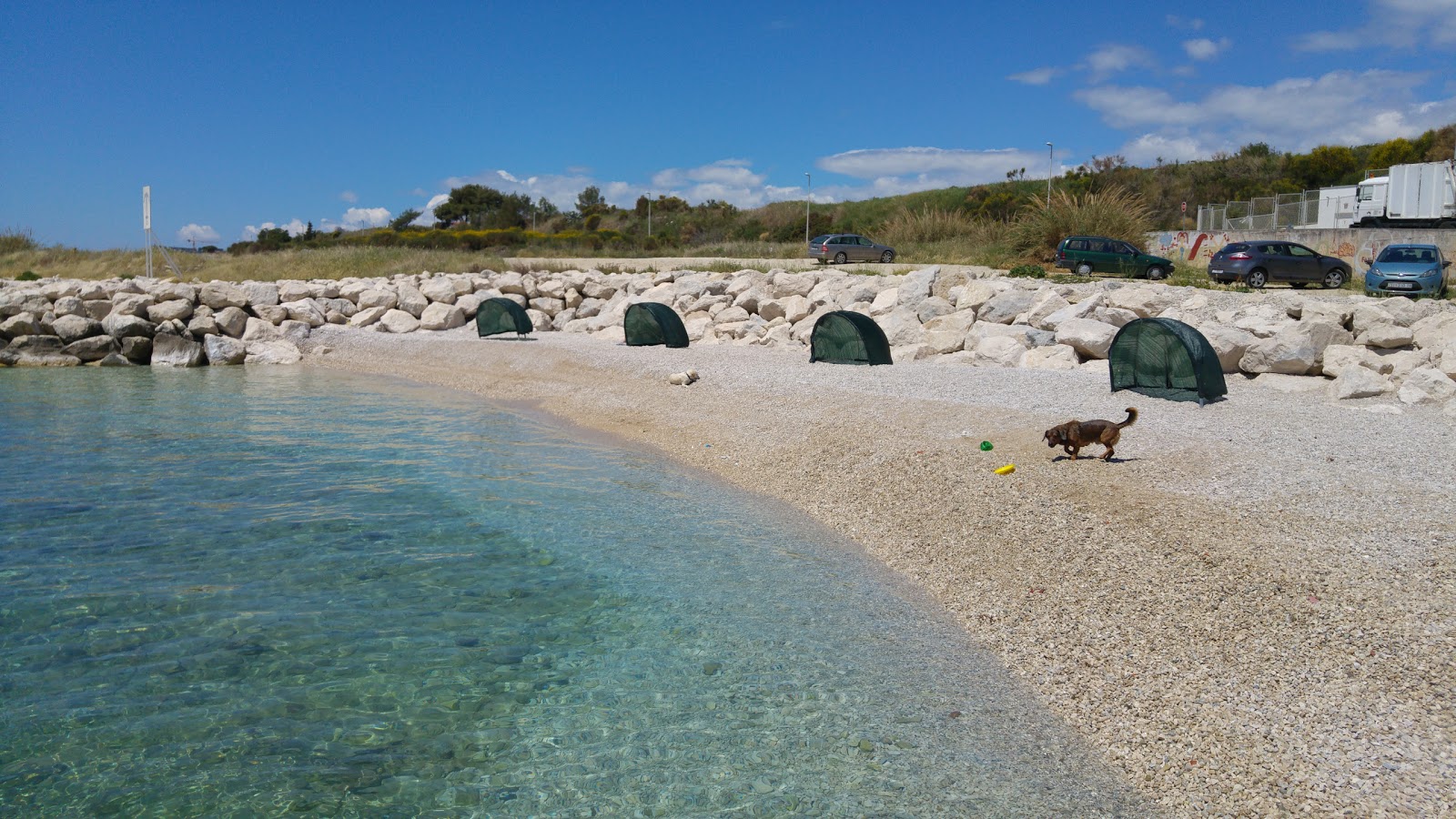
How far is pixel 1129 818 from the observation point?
4180mm

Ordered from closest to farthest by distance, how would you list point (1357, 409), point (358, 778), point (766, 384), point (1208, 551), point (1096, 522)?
point (358, 778) → point (1208, 551) → point (1096, 522) → point (1357, 409) → point (766, 384)

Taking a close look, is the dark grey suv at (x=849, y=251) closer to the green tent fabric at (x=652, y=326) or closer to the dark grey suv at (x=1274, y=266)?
the dark grey suv at (x=1274, y=266)

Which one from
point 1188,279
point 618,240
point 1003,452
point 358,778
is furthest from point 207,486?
point 618,240

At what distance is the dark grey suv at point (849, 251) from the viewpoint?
34000 millimetres

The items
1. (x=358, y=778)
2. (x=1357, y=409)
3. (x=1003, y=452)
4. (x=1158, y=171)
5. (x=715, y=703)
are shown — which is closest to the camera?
(x=358, y=778)

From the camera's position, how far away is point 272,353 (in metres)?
23.2

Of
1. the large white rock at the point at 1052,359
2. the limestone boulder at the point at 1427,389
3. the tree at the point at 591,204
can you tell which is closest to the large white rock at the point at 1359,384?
the limestone boulder at the point at 1427,389

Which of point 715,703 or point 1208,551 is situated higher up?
point 1208,551

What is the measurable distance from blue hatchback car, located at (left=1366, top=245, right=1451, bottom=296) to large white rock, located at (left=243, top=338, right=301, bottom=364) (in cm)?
2583

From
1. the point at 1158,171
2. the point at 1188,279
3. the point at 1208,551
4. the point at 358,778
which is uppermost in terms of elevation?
the point at 1158,171

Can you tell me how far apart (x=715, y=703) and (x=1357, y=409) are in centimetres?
1023

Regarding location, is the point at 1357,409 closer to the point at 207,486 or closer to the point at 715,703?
the point at 715,703

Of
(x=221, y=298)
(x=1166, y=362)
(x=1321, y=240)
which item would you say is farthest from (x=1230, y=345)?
(x=1321, y=240)

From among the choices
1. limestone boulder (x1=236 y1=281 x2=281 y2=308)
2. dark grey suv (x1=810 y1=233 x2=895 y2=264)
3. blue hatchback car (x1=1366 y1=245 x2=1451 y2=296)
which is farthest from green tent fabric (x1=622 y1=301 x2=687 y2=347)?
blue hatchback car (x1=1366 y1=245 x2=1451 y2=296)
